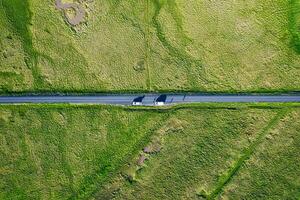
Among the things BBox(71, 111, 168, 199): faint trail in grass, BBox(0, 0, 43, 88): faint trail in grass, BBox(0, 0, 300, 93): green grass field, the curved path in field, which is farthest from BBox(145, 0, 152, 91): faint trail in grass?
BBox(0, 0, 43, 88): faint trail in grass

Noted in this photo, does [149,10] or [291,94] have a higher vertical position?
[149,10]

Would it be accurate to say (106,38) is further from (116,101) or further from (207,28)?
(207,28)

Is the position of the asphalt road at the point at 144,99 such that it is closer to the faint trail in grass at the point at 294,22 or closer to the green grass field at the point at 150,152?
the green grass field at the point at 150,152

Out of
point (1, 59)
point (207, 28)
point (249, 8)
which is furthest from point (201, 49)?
point (1, 59)

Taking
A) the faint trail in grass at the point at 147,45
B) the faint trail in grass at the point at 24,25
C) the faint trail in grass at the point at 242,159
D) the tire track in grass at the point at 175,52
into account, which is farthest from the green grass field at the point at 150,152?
the faint trail in grass at the point at 24,25

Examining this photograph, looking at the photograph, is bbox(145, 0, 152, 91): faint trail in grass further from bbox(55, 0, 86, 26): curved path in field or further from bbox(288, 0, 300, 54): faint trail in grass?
bbox(288, 0, 300, 54): faint trail in grass

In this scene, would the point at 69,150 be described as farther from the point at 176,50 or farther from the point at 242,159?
the point at 242,159
